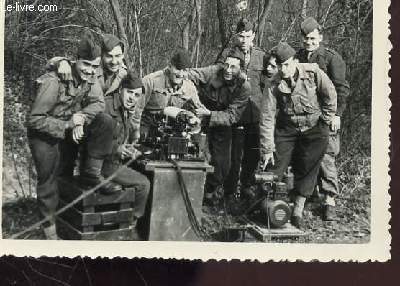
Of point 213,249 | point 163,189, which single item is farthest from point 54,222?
point 213,249

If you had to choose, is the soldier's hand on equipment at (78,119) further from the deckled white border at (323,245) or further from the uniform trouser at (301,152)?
the uniform trouser at (301,152)

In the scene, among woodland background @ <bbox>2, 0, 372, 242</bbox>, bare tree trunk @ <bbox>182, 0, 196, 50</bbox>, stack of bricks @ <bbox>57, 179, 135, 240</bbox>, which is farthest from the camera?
bare tree trunk @ <bbox>182, 0, 196, 50</bbox>

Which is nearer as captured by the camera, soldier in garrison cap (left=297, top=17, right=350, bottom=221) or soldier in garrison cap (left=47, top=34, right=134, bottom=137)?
soldier in garrison cap (left=47, top=34, right=134, bottom=137)

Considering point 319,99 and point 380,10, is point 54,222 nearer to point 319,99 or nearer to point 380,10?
point 319,99

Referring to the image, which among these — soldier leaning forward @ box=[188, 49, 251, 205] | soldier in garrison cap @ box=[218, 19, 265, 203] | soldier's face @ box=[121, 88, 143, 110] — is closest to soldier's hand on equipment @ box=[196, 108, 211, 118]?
soldier leaning forward @ box=[188, 49, 251, 205]

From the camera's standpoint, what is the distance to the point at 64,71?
365 centimetres

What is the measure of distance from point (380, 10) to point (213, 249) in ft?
5.70

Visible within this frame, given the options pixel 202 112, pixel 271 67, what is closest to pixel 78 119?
pixel 202 112

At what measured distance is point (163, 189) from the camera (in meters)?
3.67

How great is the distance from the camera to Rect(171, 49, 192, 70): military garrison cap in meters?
3.75

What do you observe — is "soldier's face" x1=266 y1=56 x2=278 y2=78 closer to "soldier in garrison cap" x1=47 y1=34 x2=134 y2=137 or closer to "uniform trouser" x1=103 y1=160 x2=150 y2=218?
"soldier in garrison cap" x1=47 y1=34 x2=134 y2=137

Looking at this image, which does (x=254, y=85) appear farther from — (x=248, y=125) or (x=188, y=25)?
(x=188, y=25)

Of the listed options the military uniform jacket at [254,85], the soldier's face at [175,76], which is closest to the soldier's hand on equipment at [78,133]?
the soldier's face at [175,76]

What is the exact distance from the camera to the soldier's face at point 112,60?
371 cm
